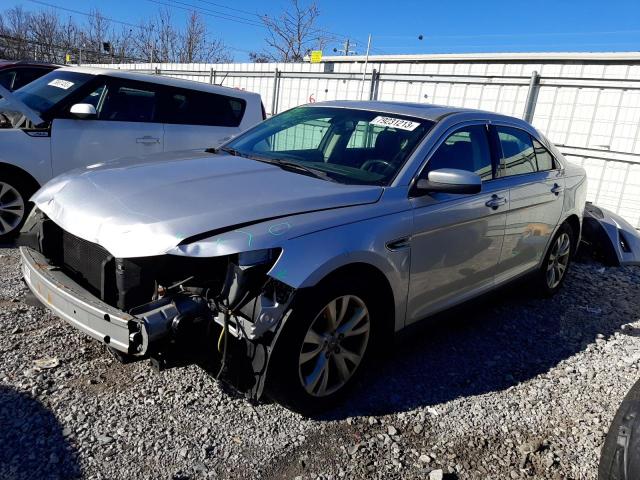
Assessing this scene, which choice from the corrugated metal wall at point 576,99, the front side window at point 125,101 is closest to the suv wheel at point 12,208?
the front side window at point 125,101

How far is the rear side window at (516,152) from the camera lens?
4148 millimetres

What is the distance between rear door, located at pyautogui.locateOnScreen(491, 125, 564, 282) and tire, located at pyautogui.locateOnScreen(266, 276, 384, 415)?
1.66m

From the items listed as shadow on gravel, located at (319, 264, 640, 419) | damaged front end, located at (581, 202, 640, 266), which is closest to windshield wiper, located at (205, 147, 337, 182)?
shadow on gravel, located at (319, 264, 640, 419)

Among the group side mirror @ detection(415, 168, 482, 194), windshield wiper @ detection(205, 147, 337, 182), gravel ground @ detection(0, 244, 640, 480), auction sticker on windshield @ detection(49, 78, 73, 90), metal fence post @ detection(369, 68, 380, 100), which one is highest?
metal fence post @ detection(369, 68, 380, 100)

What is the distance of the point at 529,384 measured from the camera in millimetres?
3555

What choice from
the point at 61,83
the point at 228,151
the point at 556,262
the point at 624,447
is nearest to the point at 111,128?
the point at 61,83

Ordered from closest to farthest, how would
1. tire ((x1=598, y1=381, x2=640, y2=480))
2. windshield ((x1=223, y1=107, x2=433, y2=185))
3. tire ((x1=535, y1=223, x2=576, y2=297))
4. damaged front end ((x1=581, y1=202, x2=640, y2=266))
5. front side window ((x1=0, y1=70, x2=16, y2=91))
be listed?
1. tire ((x1=598, y1=381, x2=640, y2=480))
2. windshield ((x1=223, y1=107, x2=433, y2=185))
3. tire ((x1=535, y1=223, x2=576, y2=297))
4. damaged front end ((x1=581, y1=202, x2=640, y2=266))
5. front side window ((x1=0, y1=70, x2=16, y2=91))

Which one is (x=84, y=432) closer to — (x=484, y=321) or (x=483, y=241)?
(x=483, y=241)

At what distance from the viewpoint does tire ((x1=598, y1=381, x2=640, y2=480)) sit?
2203 mm

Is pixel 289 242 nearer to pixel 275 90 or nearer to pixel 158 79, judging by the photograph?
pixel 158 79

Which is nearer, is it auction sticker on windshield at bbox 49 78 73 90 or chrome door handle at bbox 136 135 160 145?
auction sticker on windshield at bbox 49 78 73 90

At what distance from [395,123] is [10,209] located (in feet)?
13.2

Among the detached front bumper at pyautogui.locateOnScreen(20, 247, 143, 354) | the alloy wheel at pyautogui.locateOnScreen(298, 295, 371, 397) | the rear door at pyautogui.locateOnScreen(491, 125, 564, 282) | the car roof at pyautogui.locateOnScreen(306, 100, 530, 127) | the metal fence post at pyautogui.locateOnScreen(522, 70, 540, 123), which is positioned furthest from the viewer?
the metal fence post at pyautogui.locateOnScreen(522, 70, 540, 123)

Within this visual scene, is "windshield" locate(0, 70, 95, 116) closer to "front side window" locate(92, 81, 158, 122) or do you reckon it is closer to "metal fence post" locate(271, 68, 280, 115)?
"front side window" locate(92, 81, 158, 122)
